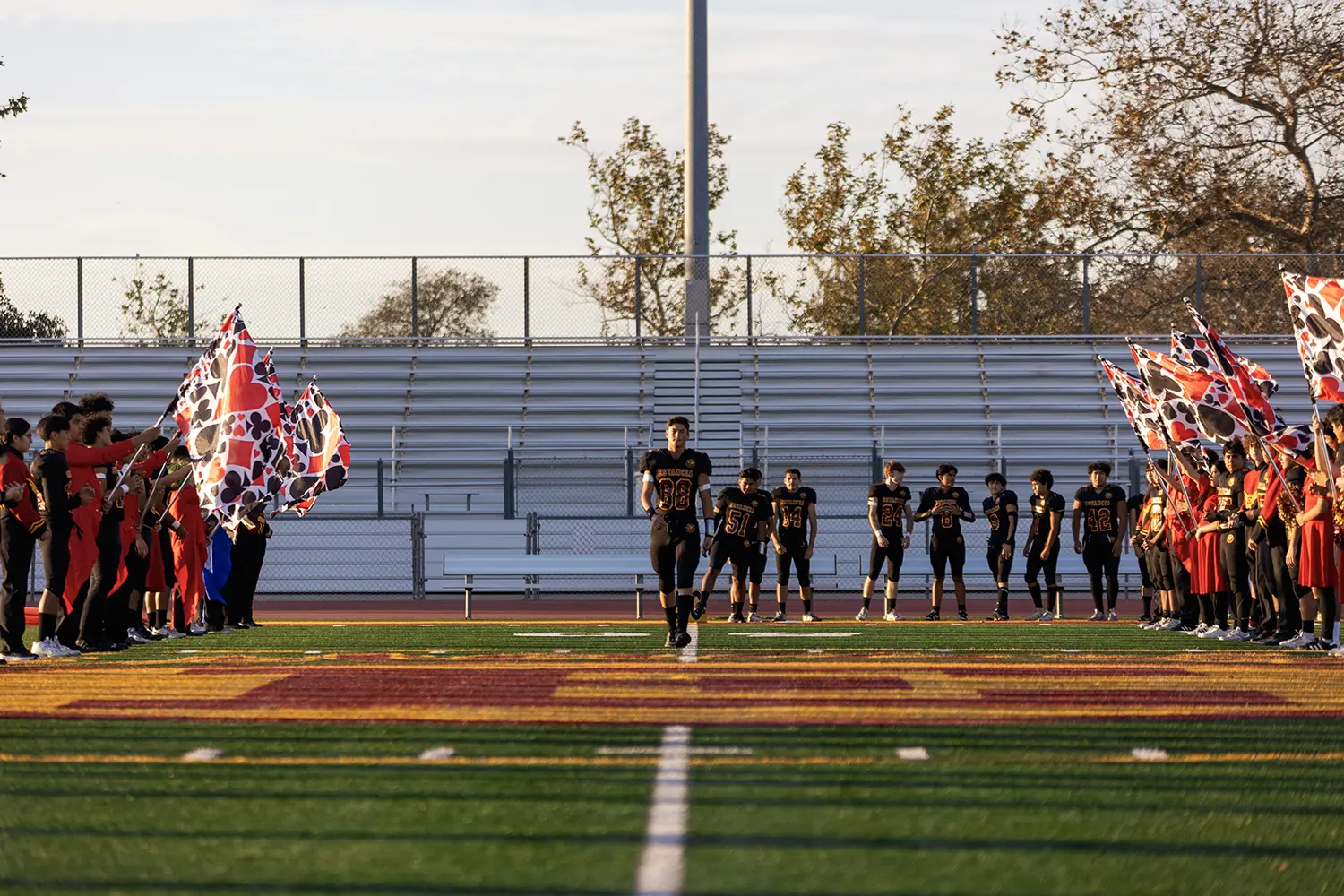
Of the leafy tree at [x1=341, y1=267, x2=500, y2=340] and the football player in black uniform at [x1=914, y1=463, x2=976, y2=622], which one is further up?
the leafy tree at [x1=341, y1=267, x2=500, y2=340]

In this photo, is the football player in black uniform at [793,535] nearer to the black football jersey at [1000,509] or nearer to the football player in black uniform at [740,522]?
the football player in black uniform at [740,522]

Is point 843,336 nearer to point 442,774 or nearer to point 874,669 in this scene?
point 874,669

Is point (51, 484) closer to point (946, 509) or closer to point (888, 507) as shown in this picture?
point (888, 507)

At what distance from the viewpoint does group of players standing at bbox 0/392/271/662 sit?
43.2ft

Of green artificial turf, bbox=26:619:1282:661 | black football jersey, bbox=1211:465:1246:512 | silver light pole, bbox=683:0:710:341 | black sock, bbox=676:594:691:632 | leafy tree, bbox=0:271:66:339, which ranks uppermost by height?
silver light pole, bbox=683:0:710:341

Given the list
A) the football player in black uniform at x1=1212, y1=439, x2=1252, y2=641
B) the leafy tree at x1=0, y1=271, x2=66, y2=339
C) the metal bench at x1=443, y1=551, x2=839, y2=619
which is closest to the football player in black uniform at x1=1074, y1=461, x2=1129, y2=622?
the football player in black uniform at x1=1212, y1=439, x2=1252, y2=641

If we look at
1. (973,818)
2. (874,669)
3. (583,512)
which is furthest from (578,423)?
(973,818)

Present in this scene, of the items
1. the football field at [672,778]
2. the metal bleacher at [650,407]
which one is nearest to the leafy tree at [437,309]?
the metal bleacher at [650,407]

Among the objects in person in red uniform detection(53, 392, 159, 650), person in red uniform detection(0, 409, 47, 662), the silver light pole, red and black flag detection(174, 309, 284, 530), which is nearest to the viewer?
person in red uniform detection(0, 409, 47, 662)

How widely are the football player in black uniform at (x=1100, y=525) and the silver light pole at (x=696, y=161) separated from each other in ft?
38.4

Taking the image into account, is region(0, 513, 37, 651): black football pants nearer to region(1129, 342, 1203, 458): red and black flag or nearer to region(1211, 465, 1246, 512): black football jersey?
region(1211, 465, 1246, 512): black football jersey

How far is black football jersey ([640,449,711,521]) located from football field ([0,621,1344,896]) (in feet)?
6.08

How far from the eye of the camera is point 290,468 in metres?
20.7

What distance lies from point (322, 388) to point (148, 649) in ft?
57.2
